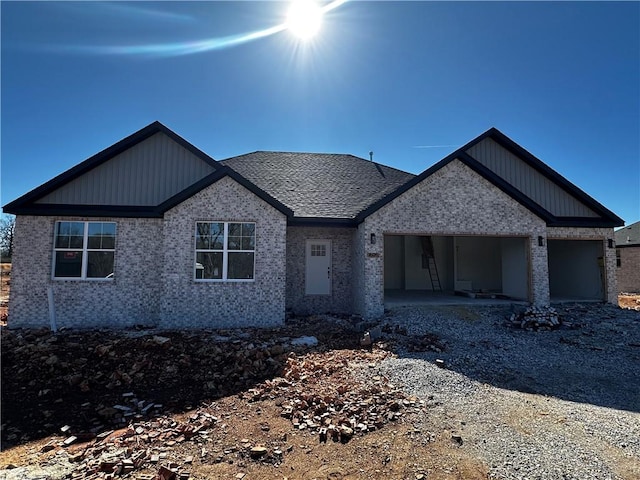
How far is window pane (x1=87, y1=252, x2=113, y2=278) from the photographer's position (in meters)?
10.8

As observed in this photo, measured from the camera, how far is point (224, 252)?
35.2 feet

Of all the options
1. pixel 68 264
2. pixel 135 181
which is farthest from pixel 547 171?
pixel 68 264

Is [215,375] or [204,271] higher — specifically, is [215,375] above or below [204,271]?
below

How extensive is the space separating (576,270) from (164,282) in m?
16.5

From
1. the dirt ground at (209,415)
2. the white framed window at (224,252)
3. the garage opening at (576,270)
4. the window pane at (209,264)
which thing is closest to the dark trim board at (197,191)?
the white framed window at (224,252)

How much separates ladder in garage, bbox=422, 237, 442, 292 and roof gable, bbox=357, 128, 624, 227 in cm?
490

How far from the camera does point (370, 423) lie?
471cm

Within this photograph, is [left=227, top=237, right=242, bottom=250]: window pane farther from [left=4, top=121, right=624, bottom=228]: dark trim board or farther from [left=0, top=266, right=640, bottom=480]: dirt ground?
[left=0, top=266, right=640, bottom=480]: dirt ground

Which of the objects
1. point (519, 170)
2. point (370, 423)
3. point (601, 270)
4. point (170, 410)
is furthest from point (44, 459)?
point (601, 270)

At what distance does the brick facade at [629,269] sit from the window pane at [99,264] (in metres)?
30.7

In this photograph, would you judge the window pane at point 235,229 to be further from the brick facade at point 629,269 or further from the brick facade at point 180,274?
the brick facade at point 629,269

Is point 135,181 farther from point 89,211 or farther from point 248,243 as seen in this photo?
point 248,243

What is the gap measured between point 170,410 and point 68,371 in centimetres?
287

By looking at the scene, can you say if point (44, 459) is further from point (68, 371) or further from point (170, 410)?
point (68, 371)
